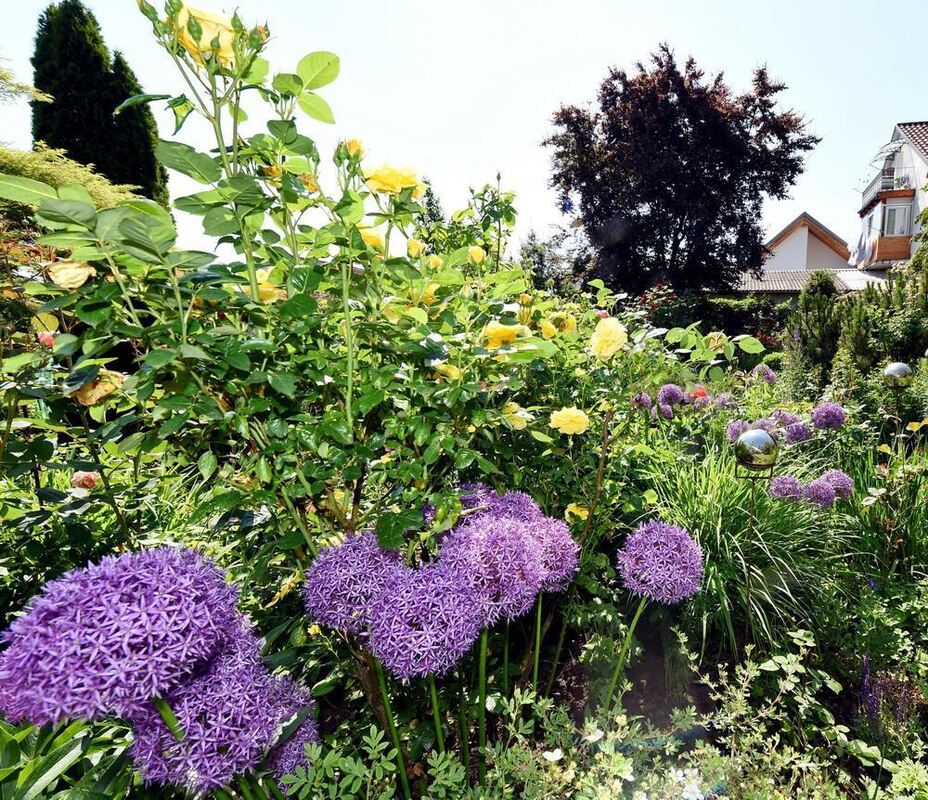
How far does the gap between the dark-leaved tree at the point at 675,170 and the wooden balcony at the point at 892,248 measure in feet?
43.5

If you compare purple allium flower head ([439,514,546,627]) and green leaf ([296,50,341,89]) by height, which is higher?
green leaf ([296,50,341,89])

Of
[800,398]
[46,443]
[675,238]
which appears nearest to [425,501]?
[46,443]

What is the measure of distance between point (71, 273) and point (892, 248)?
31.1 m

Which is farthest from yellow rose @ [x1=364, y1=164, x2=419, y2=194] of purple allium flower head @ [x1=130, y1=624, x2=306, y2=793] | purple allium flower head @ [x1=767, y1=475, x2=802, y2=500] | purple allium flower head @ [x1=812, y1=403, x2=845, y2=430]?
purple allium flower head @ [x1=812, y1=403, x2=845, y2=430]

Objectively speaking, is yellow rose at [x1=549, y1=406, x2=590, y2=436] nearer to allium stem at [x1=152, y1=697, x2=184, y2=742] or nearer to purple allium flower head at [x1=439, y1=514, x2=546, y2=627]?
purple allium flower head at [x1=439, y1=514, x2=546, y2=627]

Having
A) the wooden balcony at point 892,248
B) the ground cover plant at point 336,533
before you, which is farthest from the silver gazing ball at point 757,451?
the wooden balcony at point 892,248

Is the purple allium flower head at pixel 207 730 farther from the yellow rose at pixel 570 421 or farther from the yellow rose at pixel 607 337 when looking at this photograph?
the yellow rose at pixel 607 337

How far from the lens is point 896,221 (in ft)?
80.0

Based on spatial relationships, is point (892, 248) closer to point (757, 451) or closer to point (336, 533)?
point (757, 451)

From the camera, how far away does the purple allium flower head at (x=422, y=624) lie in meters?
1.04

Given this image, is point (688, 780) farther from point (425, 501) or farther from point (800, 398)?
point (800, 398)

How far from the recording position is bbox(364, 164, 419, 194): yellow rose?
1.11 metres

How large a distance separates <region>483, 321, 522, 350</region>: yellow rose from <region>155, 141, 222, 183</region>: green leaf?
604 millimetres

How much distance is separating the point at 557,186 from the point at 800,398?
34.7ft
